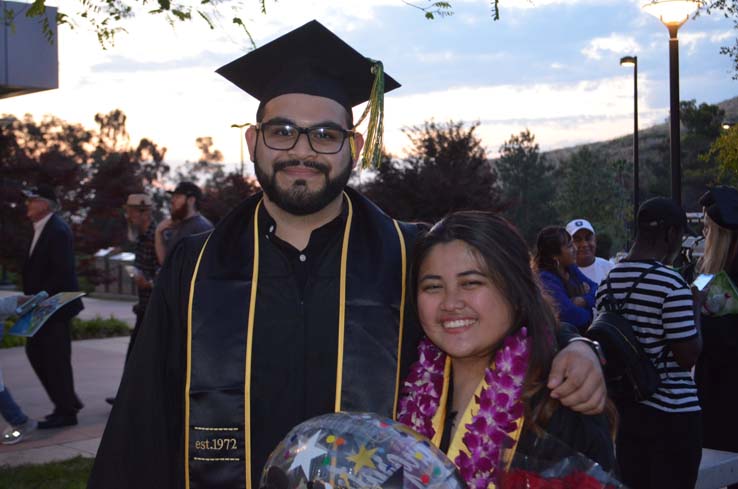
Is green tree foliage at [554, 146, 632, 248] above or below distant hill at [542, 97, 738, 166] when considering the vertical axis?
below

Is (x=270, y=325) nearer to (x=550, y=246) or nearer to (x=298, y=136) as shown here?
(x=298, y=136)

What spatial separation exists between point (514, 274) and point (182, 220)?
4.94 meters

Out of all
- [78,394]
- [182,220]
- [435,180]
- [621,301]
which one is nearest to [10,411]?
[182,220]

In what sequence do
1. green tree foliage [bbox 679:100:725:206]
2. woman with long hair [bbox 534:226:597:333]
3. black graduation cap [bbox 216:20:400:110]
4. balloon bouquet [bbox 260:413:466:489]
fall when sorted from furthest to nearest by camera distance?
green tree foliage [bbox 679:100:725:206] < woman with long hair [bbox 534:226:597:333] < black graduation cap [bbox 216:20:400:110] < balloon bouquet [bbox 260:413:466:489]

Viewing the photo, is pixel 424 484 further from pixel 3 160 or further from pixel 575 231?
pixel 3 160

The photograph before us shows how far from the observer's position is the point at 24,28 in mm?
9648

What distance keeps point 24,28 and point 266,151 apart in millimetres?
8407

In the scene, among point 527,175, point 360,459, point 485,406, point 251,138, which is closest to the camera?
point 360,459

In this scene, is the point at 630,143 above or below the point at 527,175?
above

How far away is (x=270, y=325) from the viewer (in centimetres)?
234

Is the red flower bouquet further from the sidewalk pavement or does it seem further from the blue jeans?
the blue jeans

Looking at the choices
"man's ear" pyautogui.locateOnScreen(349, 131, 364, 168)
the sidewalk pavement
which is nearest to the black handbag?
"man's ear" pyautogui.locateOnScreen(349, 131, 364, 168)

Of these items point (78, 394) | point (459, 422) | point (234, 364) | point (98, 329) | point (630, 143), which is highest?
point (630, 143)

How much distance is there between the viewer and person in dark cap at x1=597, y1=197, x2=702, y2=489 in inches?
149
